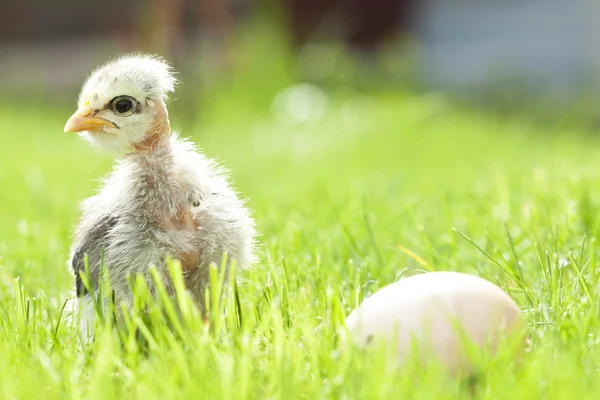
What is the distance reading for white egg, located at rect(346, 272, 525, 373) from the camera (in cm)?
161

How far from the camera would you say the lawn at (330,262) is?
1567mm

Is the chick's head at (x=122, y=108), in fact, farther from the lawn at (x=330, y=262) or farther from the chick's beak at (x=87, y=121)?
the lawn at (x=330, y=262)

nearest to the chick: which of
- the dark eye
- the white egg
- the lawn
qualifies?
the dark eye

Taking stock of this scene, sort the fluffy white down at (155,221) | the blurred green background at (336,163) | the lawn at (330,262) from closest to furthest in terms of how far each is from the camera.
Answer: the lawn at (330,262)
the blurred green background at (336,163)
the fluffy white down at (155,221)

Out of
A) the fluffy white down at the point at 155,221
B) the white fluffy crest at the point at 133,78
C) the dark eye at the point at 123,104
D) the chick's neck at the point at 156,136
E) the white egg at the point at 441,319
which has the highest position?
the white fluffy crest at the point at 133,78

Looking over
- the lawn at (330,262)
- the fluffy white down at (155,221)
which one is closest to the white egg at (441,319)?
the lawn at (330,262)

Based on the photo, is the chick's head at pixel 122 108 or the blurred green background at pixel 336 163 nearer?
the blurred green background at pixel 336 163

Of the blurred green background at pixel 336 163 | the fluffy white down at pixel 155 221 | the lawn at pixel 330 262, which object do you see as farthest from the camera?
the fluffy white down at pixel 155 221

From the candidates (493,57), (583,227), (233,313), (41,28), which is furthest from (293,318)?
(41,28)

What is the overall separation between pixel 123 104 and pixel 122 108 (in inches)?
0.4

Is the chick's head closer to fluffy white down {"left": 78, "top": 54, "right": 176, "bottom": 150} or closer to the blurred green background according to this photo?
fluffy white down {"left": 78, "top": 54, "right": 176, "bottom": 150}

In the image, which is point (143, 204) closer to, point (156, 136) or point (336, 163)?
point (156, 136)

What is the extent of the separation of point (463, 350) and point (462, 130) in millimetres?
5793

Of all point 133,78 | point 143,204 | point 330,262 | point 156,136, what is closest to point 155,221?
point 143,204
